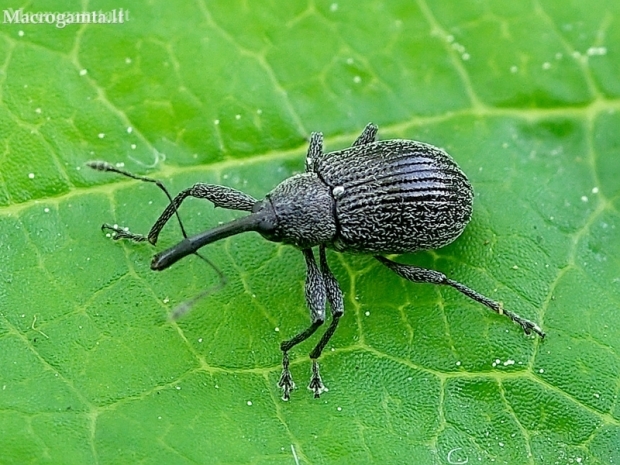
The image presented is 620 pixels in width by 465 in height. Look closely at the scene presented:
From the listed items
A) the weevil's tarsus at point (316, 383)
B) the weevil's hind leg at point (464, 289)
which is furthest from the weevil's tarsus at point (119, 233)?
the weevil's hind leg at point (464, 289)

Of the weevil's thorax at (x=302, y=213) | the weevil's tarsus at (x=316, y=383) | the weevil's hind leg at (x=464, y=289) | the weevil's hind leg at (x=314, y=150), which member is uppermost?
the weevil's hind leg at (x=314, y=150)

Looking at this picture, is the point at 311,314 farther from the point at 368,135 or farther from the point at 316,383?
the point at 368,135

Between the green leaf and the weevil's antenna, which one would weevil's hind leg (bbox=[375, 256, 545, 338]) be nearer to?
the green leaf

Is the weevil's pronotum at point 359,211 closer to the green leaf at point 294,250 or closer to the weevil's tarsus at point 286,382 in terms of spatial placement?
the weevil's tarsus at point 286,382

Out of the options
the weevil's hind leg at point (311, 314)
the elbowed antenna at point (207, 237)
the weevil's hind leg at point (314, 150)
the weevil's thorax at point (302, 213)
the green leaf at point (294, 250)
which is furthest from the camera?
the weevil's hind leg at point (314, 150)

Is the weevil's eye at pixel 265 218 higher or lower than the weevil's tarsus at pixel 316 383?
higher

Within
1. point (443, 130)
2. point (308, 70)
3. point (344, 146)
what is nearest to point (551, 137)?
point (443, 130)

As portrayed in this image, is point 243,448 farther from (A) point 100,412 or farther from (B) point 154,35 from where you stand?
(B) point 154,35
